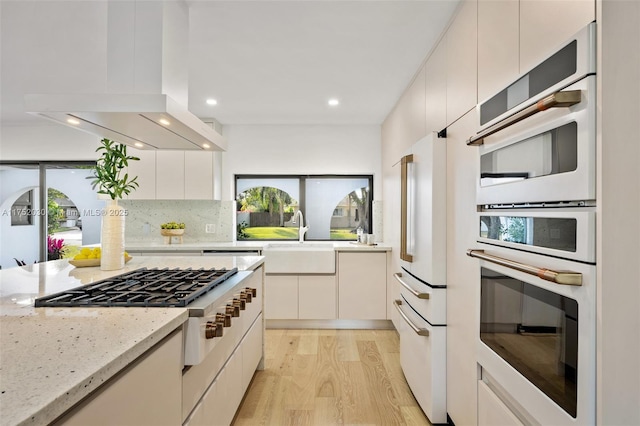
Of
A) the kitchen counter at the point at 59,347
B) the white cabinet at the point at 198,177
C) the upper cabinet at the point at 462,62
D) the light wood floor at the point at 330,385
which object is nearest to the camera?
the kitchen counter at the point at 59,347

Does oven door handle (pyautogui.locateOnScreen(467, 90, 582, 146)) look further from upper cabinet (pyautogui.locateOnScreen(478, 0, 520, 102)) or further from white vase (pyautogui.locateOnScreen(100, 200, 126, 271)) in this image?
white vase (pyautogui.locateOnScreen(100, 200, 126, 271))

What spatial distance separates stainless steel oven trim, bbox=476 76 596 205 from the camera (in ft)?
2.98

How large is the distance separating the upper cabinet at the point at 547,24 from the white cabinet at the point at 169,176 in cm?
371

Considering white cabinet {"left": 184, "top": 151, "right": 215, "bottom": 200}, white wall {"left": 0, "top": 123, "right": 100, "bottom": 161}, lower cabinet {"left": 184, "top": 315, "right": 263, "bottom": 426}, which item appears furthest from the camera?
white wall {"left": 0, "top": 123, "right": 100, "bottom": 161}

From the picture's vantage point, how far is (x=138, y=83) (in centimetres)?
166

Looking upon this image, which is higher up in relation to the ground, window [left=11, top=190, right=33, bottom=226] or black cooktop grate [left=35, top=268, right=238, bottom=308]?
window [left=11, top=190, right=33, bottom=226]

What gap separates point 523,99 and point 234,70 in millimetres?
2186

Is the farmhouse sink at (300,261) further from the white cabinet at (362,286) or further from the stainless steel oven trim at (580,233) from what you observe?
the stainless steel oven trim at (580,233)

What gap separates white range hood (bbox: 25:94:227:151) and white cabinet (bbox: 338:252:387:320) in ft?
7.73

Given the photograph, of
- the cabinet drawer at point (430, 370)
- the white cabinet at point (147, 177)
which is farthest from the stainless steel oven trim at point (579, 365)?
the white cabinet at point (147, 177)

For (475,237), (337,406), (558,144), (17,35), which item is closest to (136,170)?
(17,35)

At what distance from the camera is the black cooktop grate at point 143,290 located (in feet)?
4.09

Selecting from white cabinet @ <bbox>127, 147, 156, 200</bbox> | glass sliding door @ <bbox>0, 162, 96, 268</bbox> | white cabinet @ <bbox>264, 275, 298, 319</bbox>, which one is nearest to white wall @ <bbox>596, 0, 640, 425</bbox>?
white cabinet @ <bbox>264, 275, 298, 319</bbox>

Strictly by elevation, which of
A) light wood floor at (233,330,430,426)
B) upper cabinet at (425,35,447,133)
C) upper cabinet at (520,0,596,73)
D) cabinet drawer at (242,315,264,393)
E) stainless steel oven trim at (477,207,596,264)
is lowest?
light wood floor at (233,330,430,426)
